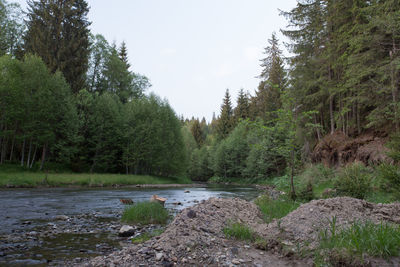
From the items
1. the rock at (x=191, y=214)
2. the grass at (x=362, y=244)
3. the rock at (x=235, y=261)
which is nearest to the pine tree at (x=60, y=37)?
the rock at (x=191, y=214)

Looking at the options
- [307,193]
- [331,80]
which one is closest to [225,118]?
[331,80]

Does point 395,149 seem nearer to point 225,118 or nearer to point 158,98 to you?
point 158,98

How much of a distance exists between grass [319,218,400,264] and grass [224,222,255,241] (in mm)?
1554

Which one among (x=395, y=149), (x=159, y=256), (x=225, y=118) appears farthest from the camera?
(x=225, y=118)

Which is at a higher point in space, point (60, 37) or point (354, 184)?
point (60, 37)

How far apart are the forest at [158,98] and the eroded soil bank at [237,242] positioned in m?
Answer: 3.97

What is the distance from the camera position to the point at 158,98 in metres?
39.8

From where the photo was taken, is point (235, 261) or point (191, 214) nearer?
point (235, 261)

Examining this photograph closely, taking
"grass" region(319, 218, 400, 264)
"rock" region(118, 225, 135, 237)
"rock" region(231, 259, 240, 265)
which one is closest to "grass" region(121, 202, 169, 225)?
"rock" region(118, 225, 135, 237)

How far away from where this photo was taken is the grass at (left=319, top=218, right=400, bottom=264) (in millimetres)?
3623

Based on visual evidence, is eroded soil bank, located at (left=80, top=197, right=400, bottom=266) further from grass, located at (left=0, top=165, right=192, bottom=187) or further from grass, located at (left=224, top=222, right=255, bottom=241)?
grass, located at (left=0, top=165, right=192, bottom=187)

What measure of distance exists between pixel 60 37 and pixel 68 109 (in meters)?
11.6

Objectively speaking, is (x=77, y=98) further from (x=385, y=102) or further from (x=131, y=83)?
(x=385, y=102)

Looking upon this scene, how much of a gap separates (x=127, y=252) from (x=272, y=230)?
3.02 meters
